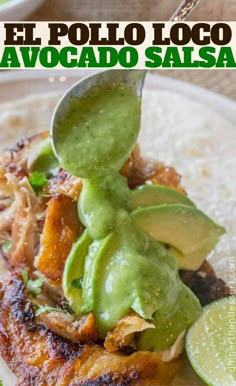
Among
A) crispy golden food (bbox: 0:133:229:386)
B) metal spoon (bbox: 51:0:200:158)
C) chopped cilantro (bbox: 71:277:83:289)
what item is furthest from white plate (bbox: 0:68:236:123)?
chopped cilantro (bbox: 71:277:83:289)

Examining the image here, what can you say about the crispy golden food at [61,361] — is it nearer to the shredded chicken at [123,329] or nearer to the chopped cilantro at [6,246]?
the shredded chicken at [123,329]

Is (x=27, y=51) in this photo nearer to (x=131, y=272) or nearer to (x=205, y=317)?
(x=131, y=272)

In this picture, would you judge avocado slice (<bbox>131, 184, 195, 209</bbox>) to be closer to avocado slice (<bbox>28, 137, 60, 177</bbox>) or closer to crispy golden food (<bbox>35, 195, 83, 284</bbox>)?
crispy golden food (<bbox>35, 195, 83, 284</bbox>)

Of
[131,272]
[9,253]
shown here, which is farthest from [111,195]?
[9,253]

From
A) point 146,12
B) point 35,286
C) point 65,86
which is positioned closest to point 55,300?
point 35,286

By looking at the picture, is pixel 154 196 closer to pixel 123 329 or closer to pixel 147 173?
pixel 147 173

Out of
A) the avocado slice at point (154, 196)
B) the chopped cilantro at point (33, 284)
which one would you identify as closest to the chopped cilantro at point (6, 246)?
the chopped cilantro at point (33, 284)
